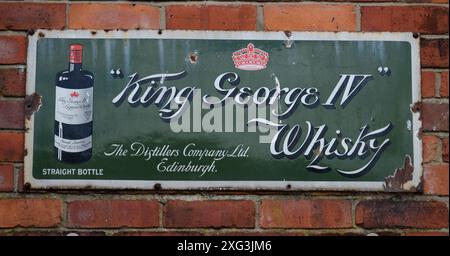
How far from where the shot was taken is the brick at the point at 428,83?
1672 millimetres

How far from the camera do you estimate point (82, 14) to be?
1.69 m

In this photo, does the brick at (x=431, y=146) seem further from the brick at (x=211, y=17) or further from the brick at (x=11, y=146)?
the brick at (x=11, y=146)

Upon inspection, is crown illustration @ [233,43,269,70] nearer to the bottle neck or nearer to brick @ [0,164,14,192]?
the bottle neck

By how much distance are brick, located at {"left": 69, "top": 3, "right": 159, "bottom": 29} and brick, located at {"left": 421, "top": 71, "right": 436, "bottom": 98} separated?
747mm

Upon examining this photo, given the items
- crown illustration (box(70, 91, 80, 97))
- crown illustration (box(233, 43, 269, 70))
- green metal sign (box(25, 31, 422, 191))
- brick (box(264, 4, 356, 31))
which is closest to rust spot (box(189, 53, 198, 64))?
green metal sign (box(25, 31, 422, 191))

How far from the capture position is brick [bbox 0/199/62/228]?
5.32 feet

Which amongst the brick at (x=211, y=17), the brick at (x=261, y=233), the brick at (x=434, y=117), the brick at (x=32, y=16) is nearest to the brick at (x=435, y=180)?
the brick at (x=434, y=117)

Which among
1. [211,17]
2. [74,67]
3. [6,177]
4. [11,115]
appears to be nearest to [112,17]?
[74,67]

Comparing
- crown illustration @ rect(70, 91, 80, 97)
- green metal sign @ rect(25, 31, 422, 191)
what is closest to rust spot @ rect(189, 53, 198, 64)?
green metal sign @ rect(25, 31, 422, 191)

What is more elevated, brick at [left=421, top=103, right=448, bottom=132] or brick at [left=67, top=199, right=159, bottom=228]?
brick at [left=421, top=103, right=448, bottom=132]

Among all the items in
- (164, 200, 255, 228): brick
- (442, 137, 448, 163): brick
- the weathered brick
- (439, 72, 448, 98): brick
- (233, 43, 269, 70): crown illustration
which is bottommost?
the weathered brick

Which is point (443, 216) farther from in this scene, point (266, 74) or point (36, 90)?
point (36, 90)
